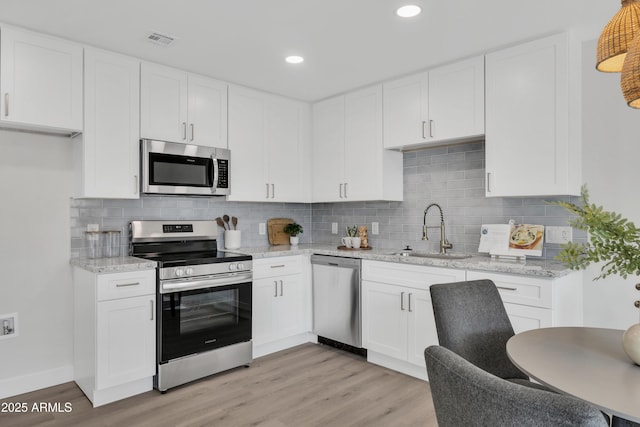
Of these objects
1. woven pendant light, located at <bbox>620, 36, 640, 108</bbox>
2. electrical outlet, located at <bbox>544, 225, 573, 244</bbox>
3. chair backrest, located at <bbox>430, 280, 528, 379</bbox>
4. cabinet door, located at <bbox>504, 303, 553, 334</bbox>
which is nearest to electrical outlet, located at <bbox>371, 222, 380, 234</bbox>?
electrical outlet, located at <bbox>544, 225, 573, 244</bbox>

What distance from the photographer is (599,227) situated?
1280 mm

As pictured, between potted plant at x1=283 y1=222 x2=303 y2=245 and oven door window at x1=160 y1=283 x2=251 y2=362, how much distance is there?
3.44ft

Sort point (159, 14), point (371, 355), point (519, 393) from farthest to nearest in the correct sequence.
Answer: point (371, 355), point (159, 14), point (519, 393)

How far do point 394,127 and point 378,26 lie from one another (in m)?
1.10

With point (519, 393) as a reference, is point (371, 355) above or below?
below

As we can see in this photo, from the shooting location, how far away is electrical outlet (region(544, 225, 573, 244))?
112 inches

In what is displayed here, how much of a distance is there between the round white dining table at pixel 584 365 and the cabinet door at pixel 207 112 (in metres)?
2.80

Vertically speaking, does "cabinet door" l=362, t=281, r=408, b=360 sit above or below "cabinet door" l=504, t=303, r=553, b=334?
below

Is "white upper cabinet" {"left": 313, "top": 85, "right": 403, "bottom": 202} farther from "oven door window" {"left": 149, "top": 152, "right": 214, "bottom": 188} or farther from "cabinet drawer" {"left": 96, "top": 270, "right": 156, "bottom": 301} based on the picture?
"cabinet drawer" {"left": 96, "top": 270, "right": 156, "bottom": 301}

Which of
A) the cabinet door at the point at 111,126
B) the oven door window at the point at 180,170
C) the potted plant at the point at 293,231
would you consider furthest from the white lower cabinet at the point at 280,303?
the cabinet door at the point at 111,126

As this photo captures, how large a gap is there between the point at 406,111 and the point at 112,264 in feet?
8.29

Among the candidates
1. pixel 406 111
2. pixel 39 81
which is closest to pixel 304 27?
pixel 406 111

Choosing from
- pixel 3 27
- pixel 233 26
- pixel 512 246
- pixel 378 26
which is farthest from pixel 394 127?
pixel 3 27

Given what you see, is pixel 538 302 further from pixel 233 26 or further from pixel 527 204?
pixel 233 26
